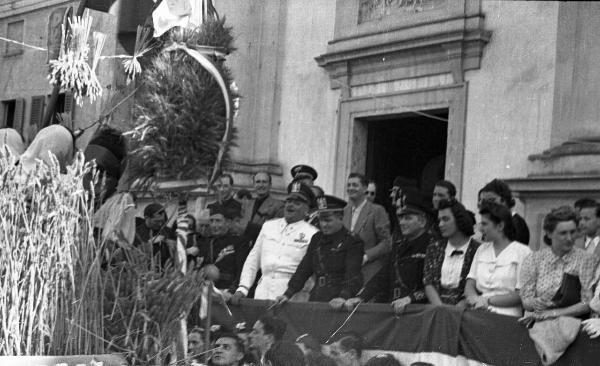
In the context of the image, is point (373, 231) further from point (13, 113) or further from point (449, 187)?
point (13, 113)

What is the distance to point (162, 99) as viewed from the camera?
210 inches

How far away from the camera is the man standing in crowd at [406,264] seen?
553 centimetres

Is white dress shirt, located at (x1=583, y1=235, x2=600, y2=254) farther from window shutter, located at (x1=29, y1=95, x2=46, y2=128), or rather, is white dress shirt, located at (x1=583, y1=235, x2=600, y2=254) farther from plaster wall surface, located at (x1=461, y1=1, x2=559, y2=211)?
window shutter, located at (x1=29, y1=95, x2=46, y2=128)

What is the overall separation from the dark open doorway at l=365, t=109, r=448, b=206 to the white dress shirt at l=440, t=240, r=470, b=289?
3.86 feet

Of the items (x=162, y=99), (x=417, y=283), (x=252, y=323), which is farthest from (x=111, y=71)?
(x=417, y=283)

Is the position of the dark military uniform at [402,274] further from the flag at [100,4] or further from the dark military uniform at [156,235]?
the flag at [100,4]

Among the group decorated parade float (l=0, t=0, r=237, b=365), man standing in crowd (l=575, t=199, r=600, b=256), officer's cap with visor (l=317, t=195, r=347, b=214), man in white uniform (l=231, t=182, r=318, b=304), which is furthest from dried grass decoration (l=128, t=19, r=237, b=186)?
man standing in crowd (l=575, t=199, r=600, b=256)

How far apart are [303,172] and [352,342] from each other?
1.34 metres

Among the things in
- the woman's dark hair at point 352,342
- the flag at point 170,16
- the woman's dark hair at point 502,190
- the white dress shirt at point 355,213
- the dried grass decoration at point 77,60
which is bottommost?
the woman's dark hair at point 352,342

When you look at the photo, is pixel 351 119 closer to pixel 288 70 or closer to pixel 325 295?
pixel 288 70

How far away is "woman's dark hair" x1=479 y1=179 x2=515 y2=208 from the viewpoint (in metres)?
5.52

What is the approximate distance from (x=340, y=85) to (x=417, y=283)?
170 cm

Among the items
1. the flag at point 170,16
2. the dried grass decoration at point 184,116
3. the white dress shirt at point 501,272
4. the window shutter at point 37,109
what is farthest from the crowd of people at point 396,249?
the window shutter at point 37,109

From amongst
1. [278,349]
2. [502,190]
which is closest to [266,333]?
[278,349]
